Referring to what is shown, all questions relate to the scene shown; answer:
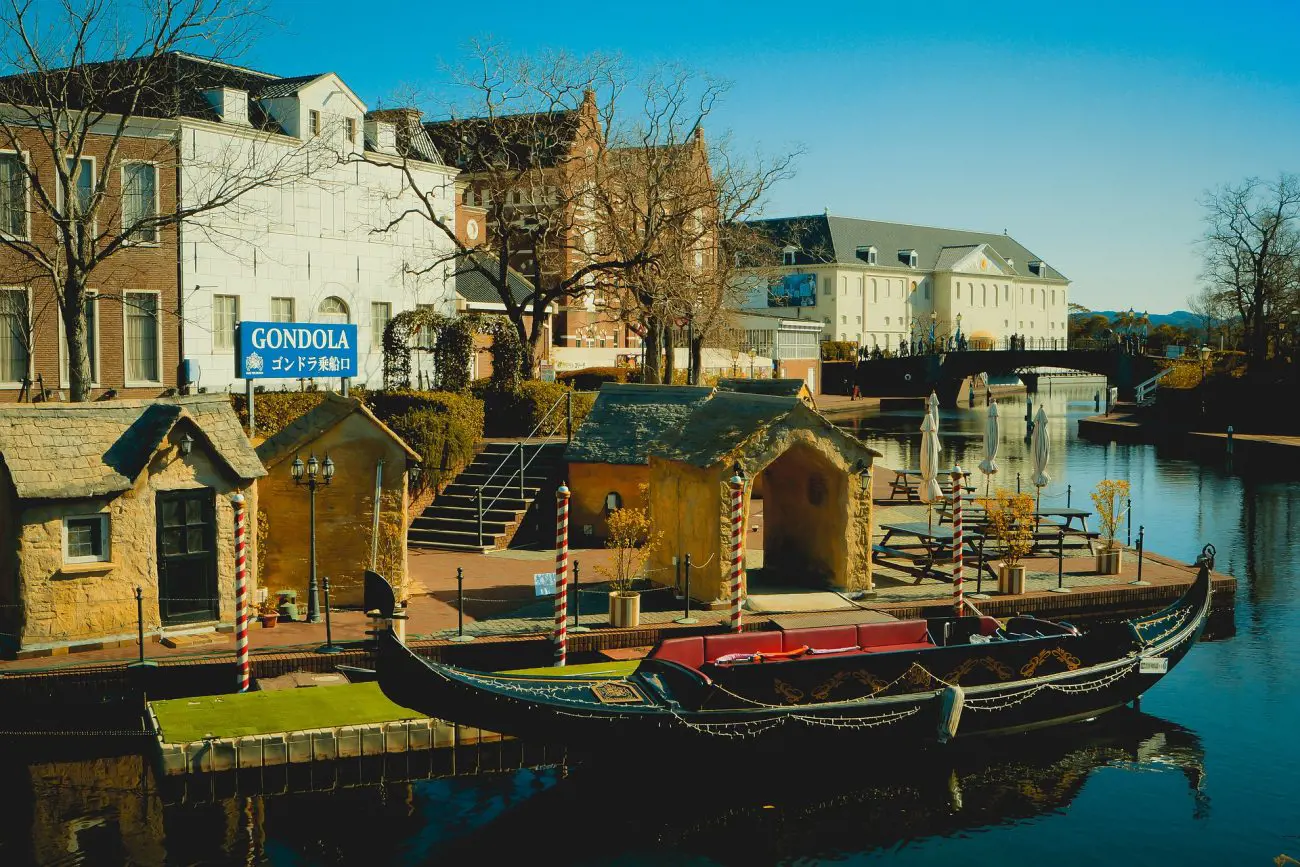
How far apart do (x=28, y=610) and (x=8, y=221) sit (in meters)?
19.2

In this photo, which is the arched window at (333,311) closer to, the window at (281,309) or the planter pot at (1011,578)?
the window at (281,309)

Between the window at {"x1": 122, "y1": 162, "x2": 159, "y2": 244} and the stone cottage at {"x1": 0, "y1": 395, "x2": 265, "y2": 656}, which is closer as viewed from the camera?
the stone cottage at {"x1": 0, "y1": 395, "x2": 265, "y2": 656}

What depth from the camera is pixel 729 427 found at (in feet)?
74.7

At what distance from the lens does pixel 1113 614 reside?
24.3 metres

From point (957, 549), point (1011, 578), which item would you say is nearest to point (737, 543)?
point (957, 549)

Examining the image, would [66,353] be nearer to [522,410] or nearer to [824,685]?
[522,410]

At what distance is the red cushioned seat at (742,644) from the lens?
17.2 meters

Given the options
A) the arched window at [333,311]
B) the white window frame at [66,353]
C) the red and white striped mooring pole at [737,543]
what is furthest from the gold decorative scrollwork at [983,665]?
the arched window at [333,311]

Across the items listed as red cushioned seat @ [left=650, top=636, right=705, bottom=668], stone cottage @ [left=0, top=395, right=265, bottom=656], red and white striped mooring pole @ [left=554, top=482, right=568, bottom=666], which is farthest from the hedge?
red cushioned seat @ [left=650, top=636, right=705, bottom=668]

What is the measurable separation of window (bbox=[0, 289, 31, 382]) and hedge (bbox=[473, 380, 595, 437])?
→ 1250cm

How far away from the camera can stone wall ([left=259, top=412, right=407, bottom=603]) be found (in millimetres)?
21547

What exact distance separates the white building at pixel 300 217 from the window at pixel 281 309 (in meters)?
0.05

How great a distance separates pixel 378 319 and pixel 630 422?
658 inches

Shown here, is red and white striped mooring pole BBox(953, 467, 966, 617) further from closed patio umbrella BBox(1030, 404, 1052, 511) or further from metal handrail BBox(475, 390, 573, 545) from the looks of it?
metal handrail BBox(475, 390, 573, 545)
